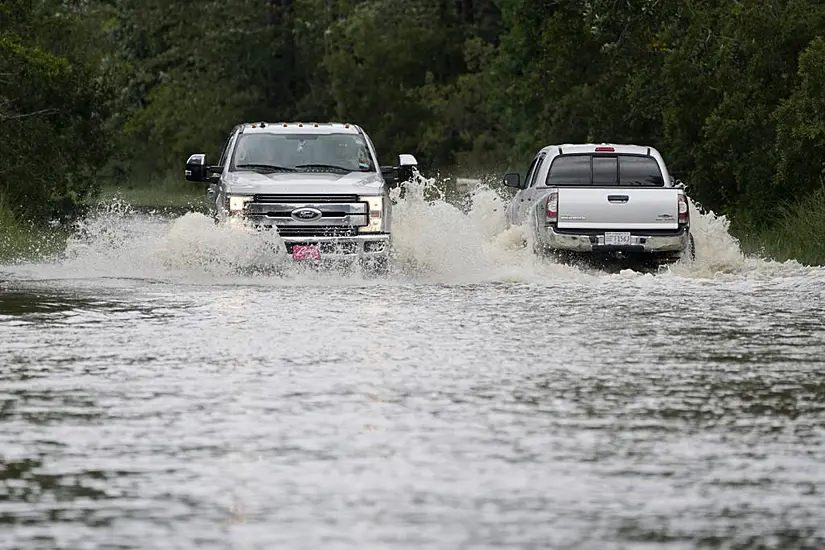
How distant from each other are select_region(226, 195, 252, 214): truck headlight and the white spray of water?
21 cm

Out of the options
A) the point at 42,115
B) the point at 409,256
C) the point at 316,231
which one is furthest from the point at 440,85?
the point at 316,231

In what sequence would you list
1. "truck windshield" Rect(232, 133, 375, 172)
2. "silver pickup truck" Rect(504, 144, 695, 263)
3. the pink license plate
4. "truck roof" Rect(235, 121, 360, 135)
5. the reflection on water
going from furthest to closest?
"truck roof" Rect(235, 121, 360, 135)
"truck windshield" Rect(232, 133, 375, 172)
"silver pickup truck" Rect(504, 144, 695, 263)
the pink license plate
the reflection on water

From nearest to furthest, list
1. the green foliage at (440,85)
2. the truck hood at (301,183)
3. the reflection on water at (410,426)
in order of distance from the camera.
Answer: the reflection on water at (410,426)
the truck hood at (301,183)
the green foliage at (440,85)

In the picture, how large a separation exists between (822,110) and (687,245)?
495cm

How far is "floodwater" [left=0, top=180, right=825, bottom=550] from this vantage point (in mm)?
8492

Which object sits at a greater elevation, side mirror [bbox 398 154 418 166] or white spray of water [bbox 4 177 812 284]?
side mirror [bbox 398 154 418 166]

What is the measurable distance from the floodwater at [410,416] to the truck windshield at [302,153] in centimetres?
259

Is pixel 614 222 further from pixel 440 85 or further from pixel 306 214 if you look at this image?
pixel 440 85

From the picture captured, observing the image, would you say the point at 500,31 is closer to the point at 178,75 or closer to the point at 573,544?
the point at 178,75

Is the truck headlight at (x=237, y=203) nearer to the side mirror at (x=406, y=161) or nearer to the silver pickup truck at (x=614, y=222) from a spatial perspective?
the side mirror at (x=406, y=161)

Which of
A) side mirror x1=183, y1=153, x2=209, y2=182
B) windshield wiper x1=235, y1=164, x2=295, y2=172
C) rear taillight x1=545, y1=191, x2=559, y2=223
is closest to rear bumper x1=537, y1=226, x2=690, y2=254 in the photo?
rear taillight x1=545, y1=191, x2=559, y2=223

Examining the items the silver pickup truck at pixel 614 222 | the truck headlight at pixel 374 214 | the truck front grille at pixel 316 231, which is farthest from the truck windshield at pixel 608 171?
the truck front grille at pixel 316 231

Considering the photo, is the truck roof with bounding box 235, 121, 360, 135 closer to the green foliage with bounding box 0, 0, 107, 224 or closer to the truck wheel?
the truck wheel

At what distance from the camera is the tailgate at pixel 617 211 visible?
24.6m
